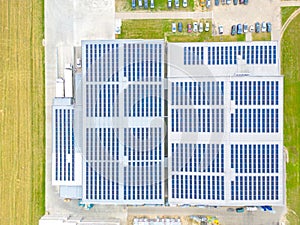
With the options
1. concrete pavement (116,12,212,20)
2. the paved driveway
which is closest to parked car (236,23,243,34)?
the paved driveway

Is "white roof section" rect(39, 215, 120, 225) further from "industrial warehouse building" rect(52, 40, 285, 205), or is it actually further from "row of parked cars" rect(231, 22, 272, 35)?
"row of parked cars" rect(231, 22, 272, 35)

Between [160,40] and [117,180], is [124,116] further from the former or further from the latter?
[160,40]

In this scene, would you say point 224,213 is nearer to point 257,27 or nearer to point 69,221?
point 69,221

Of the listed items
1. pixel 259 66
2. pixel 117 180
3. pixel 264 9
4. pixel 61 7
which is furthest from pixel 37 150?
pixel 264 9

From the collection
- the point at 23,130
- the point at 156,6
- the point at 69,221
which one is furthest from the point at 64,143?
the point at 156,6

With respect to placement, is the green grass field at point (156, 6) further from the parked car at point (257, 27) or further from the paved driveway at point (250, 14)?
the parked car at point (257, 27)

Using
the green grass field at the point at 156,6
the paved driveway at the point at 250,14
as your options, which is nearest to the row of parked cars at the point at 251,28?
A: the paved driveway at the point at 250,14
